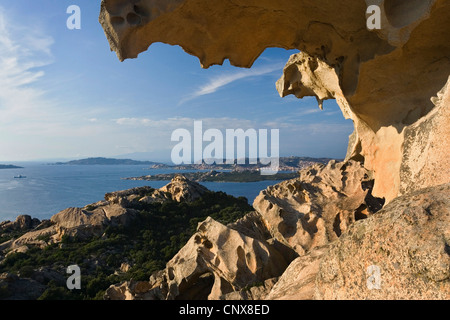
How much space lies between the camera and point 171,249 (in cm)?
2714

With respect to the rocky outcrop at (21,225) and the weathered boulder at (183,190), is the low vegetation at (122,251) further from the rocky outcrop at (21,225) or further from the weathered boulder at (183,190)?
the rocky outcrop at (21,225)

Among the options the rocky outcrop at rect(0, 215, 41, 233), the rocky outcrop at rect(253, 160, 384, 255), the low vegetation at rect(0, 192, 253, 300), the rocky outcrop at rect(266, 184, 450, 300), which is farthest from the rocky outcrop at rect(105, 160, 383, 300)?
the rocky outcrop at rect(0, 215, 41, 233)

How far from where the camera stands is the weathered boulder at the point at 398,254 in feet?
9.17

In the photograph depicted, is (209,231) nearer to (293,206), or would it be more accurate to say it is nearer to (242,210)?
(293,206)

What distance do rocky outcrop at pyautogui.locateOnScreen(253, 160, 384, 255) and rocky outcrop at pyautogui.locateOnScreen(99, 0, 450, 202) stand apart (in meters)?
0.75

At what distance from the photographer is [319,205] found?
9.68 meters

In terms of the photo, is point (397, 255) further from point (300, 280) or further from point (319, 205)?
point (319, 205)

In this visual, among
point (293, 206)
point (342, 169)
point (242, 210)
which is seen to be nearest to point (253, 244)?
point (293, 206)

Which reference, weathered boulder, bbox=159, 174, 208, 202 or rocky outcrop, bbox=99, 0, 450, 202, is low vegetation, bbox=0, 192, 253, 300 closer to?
weathered boulder, bbox=159, 174, 208, 202

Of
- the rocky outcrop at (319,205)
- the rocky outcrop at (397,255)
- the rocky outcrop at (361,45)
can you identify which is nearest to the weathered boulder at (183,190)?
the rocky outcrop at (319,205)

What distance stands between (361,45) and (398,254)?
5.62m

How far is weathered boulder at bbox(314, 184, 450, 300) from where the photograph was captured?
9.17ft

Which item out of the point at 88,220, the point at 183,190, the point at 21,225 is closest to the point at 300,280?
the point at 88,220

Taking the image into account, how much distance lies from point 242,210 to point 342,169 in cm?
2566
